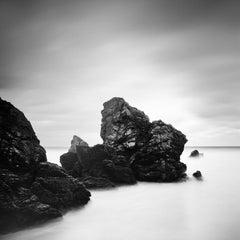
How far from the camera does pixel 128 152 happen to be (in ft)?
84.7

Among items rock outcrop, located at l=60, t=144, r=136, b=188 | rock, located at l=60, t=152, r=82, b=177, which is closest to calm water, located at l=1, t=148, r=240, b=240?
rock outcrop, located at l=60, t=144, r=136, b=188

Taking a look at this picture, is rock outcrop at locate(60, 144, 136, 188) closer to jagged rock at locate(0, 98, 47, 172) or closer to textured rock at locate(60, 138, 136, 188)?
textured rock at locate(60, 138, 136, 188)

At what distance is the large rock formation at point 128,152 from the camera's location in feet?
70.7

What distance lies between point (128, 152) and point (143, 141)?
191 cm

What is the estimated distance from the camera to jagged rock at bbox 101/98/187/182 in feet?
77.7

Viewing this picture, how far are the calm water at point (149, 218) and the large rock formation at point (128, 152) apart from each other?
121 inches

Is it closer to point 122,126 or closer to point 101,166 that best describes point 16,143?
point 101,166

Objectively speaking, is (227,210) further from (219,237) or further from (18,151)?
(18,151)

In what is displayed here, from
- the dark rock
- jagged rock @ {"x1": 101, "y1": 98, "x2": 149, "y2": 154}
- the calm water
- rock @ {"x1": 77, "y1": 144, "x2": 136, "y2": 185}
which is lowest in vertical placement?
the calm water

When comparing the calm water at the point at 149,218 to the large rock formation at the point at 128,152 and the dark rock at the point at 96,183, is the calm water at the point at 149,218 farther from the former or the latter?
the large rock formation at the point at 128,152

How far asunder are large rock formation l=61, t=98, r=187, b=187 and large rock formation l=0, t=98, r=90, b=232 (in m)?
6.45

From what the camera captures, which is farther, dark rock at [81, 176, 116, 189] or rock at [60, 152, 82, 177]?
rock at [60, 152, 82, 177]

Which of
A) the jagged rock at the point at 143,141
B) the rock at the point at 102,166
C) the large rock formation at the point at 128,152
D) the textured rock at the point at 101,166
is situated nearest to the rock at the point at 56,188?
the large rock formation at the point at 128,152

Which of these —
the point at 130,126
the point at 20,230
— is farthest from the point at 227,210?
the point at 130,126
